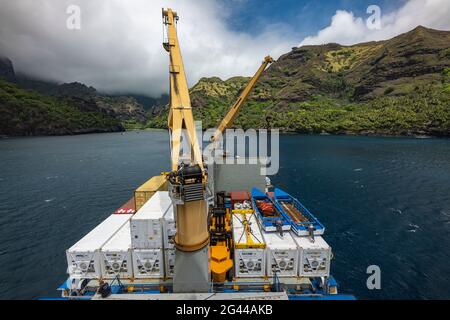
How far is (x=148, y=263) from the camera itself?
1619cm

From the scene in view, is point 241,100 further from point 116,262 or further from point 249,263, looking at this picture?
point 116,262

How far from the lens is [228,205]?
25219mm

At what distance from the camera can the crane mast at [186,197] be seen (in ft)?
37.0

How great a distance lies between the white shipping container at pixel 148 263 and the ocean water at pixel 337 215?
1168cm

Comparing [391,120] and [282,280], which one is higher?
[391,120]

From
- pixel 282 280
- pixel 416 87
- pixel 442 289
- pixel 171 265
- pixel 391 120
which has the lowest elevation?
pixel 442 289

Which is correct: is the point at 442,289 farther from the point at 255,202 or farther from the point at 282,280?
the point at 255,202

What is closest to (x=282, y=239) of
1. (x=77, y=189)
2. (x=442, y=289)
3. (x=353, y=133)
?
(x=442, y=289)

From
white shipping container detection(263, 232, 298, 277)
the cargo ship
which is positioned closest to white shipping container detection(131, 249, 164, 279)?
the cargo ship

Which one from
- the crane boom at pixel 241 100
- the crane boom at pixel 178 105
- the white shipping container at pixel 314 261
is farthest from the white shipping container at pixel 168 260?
the crane boom at pixel 241 100

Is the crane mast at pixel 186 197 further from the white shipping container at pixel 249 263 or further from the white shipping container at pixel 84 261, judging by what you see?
the white shipping container at pixel 84 261

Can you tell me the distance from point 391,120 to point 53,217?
18582 centimetres

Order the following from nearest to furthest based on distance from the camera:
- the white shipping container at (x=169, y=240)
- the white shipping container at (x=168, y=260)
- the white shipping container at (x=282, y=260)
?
the white shipping container at (x=282, y=260) → the white shipping container at (x=169, y=240) → the white shipping container at (x=168, y=260)
